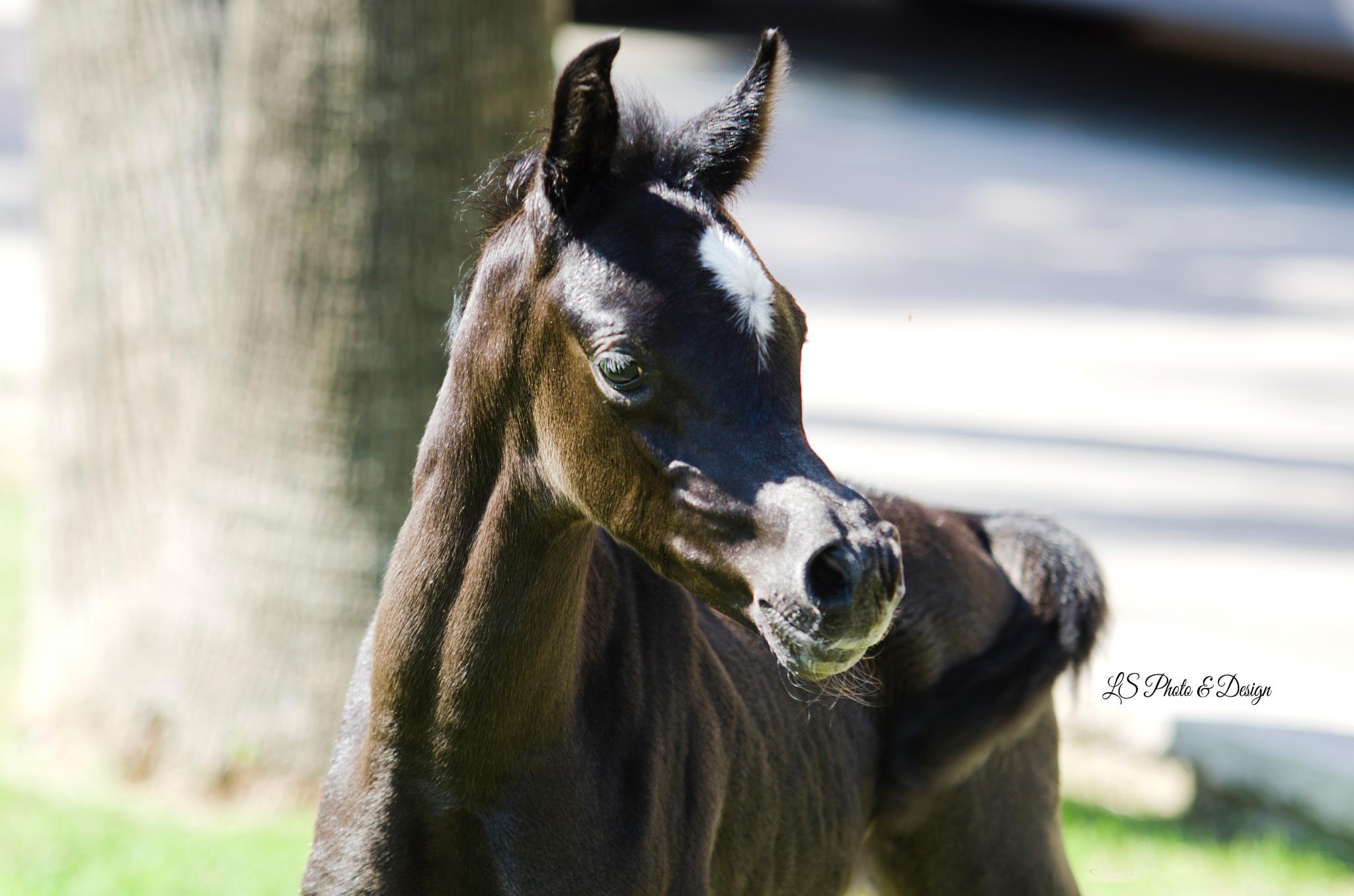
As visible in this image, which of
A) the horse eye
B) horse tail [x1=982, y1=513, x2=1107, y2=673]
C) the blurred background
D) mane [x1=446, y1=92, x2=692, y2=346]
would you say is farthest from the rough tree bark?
the horse eye

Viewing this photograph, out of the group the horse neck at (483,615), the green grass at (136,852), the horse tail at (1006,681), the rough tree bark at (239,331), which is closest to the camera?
the horse neck at (483,615)

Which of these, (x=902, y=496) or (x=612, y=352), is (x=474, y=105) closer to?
(x=902, y=496)

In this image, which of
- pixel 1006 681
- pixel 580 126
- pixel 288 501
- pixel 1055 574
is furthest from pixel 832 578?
pixel 288 501

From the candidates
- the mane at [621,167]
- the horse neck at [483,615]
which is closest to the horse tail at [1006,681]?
the horse neck at [483,615]

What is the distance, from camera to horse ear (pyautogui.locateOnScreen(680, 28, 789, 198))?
2670mm

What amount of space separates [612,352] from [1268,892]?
375 centimetres

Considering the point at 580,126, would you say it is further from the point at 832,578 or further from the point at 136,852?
the point at 136,852

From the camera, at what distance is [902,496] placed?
150 inches

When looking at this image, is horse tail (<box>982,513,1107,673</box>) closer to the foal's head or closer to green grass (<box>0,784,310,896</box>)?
the foal's head

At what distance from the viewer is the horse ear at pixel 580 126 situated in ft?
7.96

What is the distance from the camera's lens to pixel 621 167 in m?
2.57

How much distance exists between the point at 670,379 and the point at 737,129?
22.8 inches

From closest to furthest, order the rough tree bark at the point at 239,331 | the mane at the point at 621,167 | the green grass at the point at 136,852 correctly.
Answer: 1. the mane at the point at 621,167
2. the green grass at the point at 136,852
3. the rough tree bark at the point at 239,331

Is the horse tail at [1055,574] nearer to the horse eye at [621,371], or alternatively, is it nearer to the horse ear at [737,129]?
the horse ear at [737,129]
